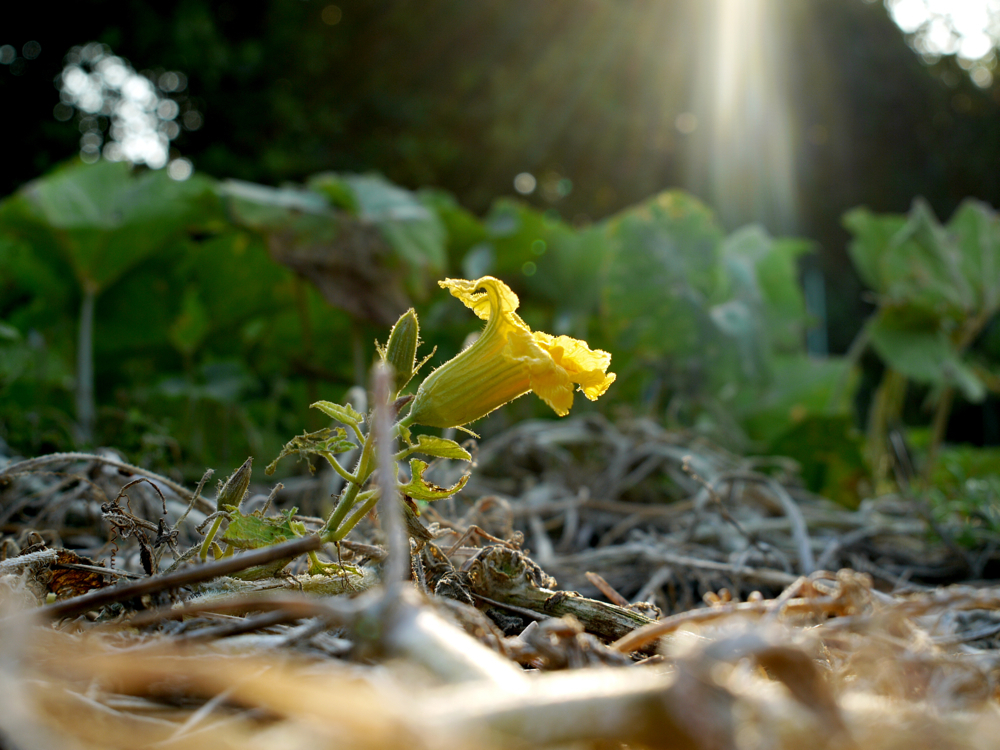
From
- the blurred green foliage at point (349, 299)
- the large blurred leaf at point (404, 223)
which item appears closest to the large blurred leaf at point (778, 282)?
the blurred green foliage at point (349, 299)

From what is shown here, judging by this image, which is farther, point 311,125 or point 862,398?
point 862,398

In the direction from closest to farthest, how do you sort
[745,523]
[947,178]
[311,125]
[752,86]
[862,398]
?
1. [745,523]
2. [311,125]
3. [862,398]
4. [752,86]
5. [947,178]

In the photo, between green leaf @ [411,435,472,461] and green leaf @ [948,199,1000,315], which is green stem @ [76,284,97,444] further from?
green leaf @ [948,199,1000,315]

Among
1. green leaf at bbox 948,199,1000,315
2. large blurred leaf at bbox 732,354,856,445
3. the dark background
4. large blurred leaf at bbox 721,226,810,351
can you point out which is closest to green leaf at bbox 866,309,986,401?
green leaf at bbox 948,199,1000,315

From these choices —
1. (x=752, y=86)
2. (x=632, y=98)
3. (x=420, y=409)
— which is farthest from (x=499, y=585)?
(x=752, y=86)

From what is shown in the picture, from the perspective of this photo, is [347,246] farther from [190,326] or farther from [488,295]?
[488,295]

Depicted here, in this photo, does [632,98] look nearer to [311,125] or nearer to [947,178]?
[311,125]

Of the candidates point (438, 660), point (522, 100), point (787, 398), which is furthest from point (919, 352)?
point (522, 100)
